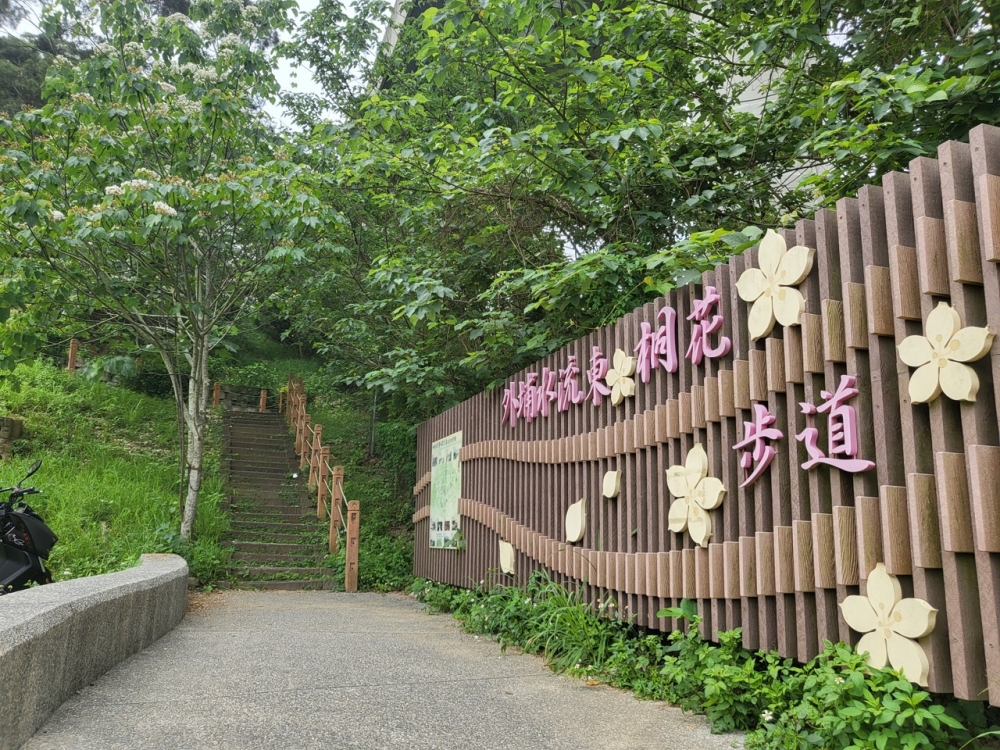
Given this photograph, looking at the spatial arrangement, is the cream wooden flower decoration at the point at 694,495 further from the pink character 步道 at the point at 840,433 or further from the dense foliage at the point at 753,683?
the pink character 步道 at the point at 840,433

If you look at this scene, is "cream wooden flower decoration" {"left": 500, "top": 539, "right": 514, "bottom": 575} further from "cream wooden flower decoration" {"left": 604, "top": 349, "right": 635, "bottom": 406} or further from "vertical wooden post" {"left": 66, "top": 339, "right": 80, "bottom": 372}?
"vertical wooden post" {"left": 66, "top": 339, "right": 80, "bottom": 372}

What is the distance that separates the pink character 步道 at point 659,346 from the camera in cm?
421

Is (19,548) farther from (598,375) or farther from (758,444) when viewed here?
(758,444)

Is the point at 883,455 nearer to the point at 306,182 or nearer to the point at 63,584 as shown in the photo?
the point at 63,584

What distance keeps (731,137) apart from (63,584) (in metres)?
5.68

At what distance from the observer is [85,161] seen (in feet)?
24.9

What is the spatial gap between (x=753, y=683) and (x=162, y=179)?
745cm

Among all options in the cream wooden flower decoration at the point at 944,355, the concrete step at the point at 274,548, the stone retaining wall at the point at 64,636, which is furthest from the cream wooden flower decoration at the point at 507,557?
the concrete step at the point at 274,548

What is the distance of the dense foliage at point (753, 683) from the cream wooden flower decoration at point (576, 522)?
37 centimetres

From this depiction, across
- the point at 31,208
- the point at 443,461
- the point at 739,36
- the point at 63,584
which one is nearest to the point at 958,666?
the point at 63,584

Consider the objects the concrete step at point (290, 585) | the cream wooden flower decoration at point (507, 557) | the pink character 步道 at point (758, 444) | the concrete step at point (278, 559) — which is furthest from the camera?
the concrete step at point (278, 559)

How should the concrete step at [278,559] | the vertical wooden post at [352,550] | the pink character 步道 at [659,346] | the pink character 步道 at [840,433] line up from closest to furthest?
the pink character 步道 at [840,433], the pink character 步道 at [659,346], the vertical wooden post at [352,550], the concrete step at [278,559]

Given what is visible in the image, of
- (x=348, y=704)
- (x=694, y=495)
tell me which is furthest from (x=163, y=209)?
(x=694, y=495)

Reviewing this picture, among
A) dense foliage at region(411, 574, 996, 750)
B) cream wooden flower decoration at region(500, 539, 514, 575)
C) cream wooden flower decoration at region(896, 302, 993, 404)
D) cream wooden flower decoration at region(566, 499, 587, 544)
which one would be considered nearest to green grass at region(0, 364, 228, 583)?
cream wooden flower decoration at region(500, 539, 514, 575)
